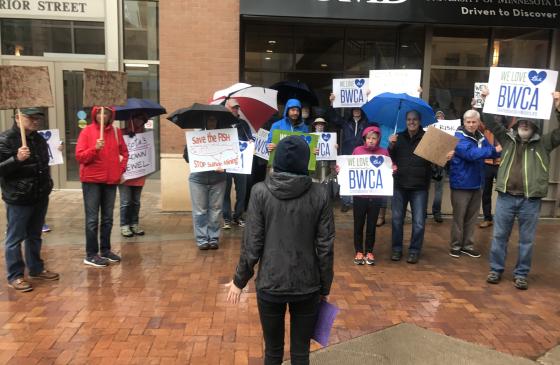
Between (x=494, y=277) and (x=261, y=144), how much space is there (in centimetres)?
380

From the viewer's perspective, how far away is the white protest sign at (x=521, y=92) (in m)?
5.30

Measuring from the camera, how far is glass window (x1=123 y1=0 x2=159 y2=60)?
10109 millimetres

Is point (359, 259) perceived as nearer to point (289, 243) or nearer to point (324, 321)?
point (324, 321)

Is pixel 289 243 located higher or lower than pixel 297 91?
lower

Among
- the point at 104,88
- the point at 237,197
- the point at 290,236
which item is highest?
the point at 104,88

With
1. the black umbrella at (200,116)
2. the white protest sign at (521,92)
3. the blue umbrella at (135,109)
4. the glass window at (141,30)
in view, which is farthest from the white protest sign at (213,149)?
the glass window at (141,30)

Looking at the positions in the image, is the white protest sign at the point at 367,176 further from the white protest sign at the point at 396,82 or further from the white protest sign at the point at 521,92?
the white protest sign at the point at 521,92

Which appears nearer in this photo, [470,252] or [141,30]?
[470,252]

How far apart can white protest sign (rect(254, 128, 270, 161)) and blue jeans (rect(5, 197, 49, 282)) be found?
10.7 feet

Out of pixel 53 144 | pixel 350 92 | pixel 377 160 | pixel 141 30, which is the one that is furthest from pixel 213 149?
pixel 141 30

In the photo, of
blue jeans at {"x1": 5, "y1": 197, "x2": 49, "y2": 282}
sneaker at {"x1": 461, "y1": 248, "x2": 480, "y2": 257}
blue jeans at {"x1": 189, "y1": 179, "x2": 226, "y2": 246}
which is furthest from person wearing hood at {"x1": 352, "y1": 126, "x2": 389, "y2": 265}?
blue jeans at {"x1": 5, "y1": 197, "x2": 49, "y2": 282}

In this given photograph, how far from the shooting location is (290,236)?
116 inches

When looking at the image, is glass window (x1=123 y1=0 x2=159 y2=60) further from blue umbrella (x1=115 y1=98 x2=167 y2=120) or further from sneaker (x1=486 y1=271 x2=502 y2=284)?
sneaker (x1=486 y1=271 x2=502 y2=284)

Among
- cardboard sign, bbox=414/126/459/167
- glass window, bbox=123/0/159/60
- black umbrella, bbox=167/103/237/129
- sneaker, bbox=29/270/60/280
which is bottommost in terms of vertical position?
sneaker, bbox=29/270/60/280
